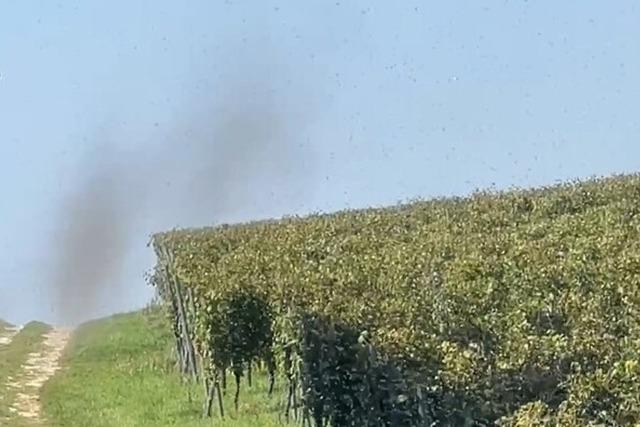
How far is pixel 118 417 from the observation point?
31.7 m

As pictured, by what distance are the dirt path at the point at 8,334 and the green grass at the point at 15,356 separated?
20cm

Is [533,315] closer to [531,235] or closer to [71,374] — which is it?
[531,235]

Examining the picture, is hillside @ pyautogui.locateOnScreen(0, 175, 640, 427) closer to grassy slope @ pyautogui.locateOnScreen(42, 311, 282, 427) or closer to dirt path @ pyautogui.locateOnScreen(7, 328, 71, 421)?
grassy slope @ pyautogui.locateOnScreen(42, 311, 282, 427)

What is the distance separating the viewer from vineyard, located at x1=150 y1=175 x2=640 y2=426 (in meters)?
14.5

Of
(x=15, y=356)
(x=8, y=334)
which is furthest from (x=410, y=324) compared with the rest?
(x=8, y=334)

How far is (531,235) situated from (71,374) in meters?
17.5

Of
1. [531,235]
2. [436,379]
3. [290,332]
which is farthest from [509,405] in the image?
[531,235]

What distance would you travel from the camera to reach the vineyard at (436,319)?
14531mm

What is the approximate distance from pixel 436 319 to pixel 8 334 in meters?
39.7

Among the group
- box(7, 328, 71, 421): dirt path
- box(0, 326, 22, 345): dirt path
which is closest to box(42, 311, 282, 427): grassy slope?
box(7, 328, 71, 421): dirt path

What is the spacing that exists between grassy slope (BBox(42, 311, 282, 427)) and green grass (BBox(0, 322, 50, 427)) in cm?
81

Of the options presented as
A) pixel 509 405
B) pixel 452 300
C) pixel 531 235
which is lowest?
pixel 509 405

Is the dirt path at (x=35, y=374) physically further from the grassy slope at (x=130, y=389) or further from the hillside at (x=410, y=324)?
the hillside at (x=410, y=324)

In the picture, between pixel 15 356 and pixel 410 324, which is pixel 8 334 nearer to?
pixel 15 356
